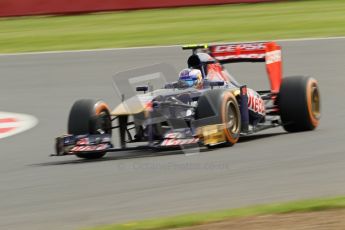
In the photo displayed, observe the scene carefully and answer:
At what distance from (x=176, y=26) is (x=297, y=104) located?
1278cm

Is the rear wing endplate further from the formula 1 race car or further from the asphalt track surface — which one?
the asphalt track surface

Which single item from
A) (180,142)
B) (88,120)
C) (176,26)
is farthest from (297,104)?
(176,26)

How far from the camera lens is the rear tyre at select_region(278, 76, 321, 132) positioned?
1112cm

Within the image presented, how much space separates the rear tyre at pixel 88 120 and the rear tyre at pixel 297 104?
2253 millimetres

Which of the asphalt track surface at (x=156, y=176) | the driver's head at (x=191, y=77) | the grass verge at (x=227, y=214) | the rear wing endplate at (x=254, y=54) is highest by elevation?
the rear wing endplate at (x=254, y=54)

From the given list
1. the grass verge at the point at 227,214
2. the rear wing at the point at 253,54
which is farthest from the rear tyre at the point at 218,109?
the grass verge at the point at 227,214

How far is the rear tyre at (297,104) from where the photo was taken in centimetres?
1112

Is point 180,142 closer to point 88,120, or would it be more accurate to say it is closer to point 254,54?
point 88,120

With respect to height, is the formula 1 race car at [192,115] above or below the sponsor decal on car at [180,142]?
above

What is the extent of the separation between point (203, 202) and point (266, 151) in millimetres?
2711

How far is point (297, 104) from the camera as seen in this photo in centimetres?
1116

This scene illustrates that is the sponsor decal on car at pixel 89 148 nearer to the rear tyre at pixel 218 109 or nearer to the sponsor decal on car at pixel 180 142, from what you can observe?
the sponsor decal on car at pixel 180 142

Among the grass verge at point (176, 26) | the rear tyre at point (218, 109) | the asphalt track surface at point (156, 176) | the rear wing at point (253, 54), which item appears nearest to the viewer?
the asphalt track surface at point (156, 176)

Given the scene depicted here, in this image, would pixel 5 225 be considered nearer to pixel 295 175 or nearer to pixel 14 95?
pixel 295 175
